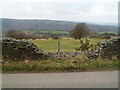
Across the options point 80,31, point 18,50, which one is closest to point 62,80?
point 18,50

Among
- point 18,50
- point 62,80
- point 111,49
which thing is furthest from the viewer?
point 111,49

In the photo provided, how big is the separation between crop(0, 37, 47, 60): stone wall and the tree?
2603 cm

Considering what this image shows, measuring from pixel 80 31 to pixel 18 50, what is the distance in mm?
29559

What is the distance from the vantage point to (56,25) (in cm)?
4016

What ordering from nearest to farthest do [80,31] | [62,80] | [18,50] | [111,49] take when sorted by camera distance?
[62,80], [18,50], [111,49], [80,31]

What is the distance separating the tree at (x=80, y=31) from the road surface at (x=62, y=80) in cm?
2908

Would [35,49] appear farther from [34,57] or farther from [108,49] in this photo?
[108,49]

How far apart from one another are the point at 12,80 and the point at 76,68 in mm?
2794

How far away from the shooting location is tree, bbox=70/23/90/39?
121 ft

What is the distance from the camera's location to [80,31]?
127 ft

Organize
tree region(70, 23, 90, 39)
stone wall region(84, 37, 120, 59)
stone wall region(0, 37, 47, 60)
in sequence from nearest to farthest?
stone wall region(0, 37, 47, 60), stone wall region(84, 37, 120, 59), tree region(70, 23, 90, 39)

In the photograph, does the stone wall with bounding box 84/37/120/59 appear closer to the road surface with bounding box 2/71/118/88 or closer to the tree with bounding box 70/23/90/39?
the road surface with bounding box 2/71/118/88

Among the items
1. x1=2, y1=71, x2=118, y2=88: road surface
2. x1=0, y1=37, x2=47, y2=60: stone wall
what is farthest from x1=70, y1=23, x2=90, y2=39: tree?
x1=2, y1=71, x2=118, y2=88: road surface

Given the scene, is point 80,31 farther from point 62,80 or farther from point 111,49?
point 62,80
